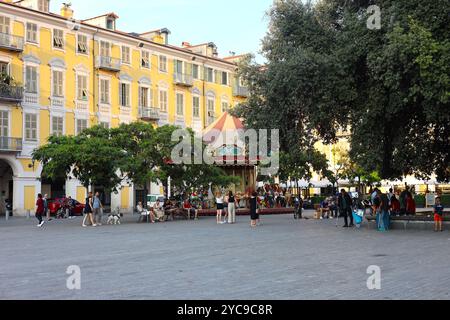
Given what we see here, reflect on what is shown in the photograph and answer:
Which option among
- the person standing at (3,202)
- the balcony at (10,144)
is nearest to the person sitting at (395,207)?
the balcony at (10,144)

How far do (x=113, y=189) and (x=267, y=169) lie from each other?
1056 inches

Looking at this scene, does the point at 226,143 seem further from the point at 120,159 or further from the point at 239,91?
the point at 239,91

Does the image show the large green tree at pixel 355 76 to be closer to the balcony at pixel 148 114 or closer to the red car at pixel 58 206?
the red car at pixel 58 206

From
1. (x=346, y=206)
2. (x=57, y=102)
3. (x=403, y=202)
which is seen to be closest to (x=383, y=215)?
(x=346, y=206)

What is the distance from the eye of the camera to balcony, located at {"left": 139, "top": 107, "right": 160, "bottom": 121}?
5075 centimetres

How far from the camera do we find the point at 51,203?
132 ft

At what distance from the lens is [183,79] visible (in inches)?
2160

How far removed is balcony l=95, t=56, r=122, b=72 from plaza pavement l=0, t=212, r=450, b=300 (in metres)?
30.5

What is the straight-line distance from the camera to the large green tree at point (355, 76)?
18.9 metres

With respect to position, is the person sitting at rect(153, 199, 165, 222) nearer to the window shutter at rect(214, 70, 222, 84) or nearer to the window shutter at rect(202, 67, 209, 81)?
the window shutter at rect(202, 67, 209, 81)

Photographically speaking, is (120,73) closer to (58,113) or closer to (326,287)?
(58,113)

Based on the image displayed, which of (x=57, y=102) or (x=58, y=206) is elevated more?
(x=57, y=102)

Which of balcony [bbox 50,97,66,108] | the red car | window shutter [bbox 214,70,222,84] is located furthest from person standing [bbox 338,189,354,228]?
window shutter [bbox 214,70,222,84]

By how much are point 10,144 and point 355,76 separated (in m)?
27.1
